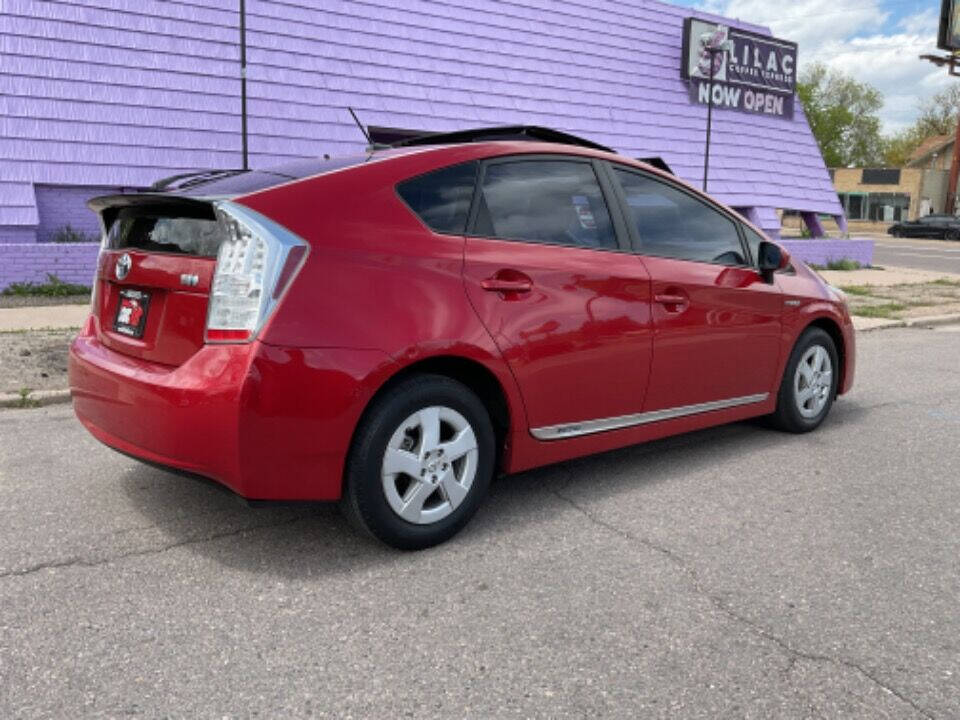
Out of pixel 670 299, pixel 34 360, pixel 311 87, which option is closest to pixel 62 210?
pixel 311 87

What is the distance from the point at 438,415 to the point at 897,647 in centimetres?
179

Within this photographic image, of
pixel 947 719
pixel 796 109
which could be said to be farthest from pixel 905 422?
pixel 796 109

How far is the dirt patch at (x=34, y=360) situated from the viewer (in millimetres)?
5926

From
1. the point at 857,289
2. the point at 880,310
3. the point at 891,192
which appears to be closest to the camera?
the point at 880,310

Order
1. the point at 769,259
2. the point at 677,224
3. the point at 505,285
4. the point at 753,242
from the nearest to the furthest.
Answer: the point at 505,285 < the point at 677,224 < the point at 769,259 < the point at 753,242

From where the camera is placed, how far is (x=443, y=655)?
258cm

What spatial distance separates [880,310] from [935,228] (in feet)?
117

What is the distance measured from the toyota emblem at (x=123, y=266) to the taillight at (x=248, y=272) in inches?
24.5

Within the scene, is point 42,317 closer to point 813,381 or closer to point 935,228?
point 813,381

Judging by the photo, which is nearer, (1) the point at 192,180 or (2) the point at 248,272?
(2) the point at 248,272

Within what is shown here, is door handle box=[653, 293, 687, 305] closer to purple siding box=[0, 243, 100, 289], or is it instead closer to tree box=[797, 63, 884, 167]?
purple siding box=[0, 243, 100, 289]

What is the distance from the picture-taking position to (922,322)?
1094cm

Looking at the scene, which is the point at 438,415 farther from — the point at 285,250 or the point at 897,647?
the point at 897,647

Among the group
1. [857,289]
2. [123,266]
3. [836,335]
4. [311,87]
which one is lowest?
[857,289]
